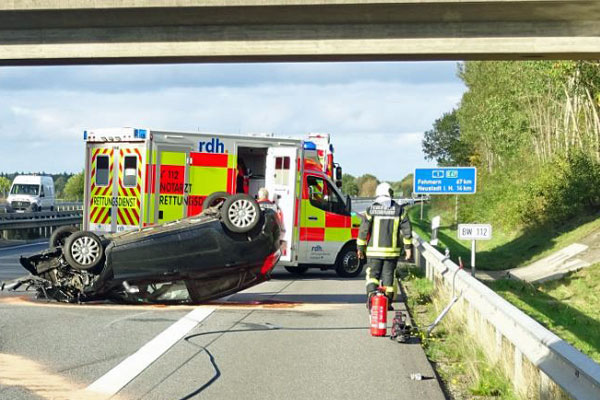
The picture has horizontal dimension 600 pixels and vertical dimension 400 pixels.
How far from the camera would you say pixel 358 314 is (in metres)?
12.5

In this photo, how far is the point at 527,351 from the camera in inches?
251

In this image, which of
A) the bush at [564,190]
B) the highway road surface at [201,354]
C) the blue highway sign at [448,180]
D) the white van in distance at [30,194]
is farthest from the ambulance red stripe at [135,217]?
the white van in distance at [30,194]

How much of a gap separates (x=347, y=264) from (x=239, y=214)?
7.27 meters

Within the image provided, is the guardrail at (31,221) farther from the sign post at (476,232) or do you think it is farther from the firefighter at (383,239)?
the firefighter at (383,239)

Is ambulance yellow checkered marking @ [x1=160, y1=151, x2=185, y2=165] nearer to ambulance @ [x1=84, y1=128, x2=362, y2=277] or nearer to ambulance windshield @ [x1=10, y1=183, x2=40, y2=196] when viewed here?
ambulance @ [x1=84, y1=128, x2=362, y2=277]

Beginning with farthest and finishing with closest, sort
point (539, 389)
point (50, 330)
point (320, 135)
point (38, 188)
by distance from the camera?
point (38, 188), point (320, 135), point (50, 330), point (539, 389)

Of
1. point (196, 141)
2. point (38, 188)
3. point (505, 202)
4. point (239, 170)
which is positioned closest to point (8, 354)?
point (196, 141)

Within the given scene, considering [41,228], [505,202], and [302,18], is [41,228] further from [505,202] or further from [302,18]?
[302,18]

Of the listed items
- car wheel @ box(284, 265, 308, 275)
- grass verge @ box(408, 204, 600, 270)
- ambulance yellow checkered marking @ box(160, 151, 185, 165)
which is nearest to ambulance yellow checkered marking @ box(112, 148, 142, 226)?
ambulance yellow checkered marking @ box(160, 151, 185, 165)

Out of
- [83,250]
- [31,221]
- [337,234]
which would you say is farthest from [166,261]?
[31,221]

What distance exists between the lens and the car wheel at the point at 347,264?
19.8 m

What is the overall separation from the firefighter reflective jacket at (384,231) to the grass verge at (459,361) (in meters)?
1.01

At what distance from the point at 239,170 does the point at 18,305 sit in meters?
7.96

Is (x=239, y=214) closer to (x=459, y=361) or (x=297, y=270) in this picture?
(x=459, y=361)
